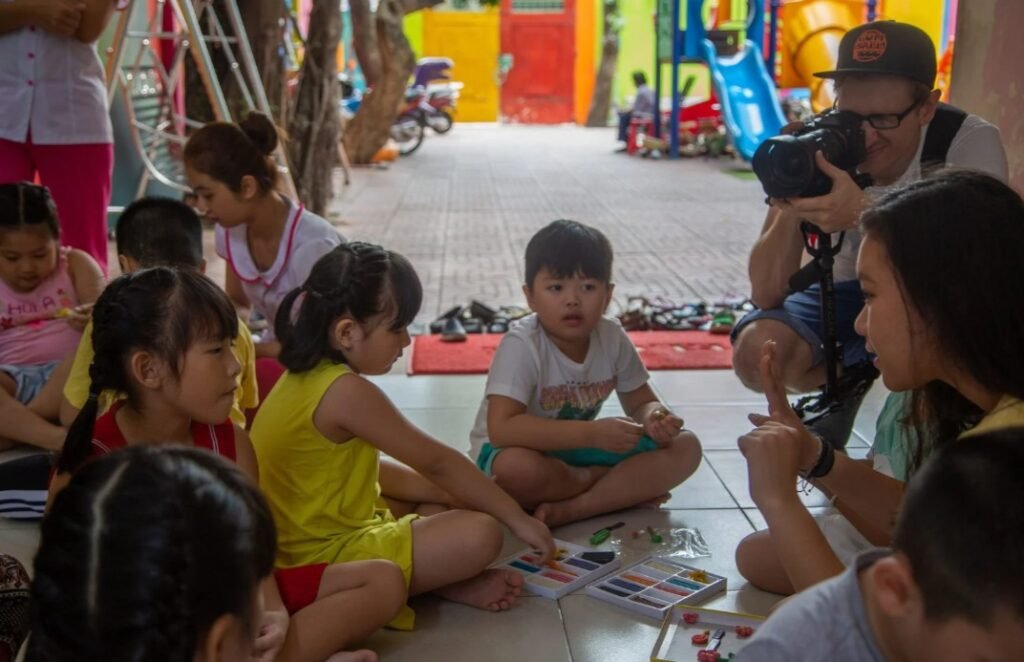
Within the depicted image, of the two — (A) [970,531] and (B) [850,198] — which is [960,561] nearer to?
(A) [970,531]

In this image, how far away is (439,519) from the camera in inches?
93.0

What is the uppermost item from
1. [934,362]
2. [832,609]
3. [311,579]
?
[934,362]

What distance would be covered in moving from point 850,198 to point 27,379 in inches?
87.0

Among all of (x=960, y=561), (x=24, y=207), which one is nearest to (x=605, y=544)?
(x=960, y=561)

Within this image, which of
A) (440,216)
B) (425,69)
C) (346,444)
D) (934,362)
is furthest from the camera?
(425,69)

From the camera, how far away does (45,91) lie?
346 cm

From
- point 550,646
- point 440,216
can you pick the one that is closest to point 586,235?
point 550,646

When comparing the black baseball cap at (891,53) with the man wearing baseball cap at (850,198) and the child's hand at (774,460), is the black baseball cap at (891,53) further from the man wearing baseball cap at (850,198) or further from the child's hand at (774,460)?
the child's hand at (774,460)

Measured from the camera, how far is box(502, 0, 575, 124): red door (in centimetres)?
2345

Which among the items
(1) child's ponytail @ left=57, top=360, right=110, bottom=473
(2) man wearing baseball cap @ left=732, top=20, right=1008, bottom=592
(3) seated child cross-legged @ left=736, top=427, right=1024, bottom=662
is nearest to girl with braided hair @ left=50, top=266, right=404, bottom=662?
(1) child's ponytail @ left=57, top=360, right=110, bottom=473

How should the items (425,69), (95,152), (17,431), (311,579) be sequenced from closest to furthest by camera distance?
(311,579)
(17,431)
(95,152)
(425,69)

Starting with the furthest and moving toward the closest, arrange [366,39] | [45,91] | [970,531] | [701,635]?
[366,39], [45,91], [701,635], [970,531]

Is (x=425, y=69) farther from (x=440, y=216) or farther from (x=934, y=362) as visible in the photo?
(x=934, y=362)

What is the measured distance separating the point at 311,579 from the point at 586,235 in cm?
108
